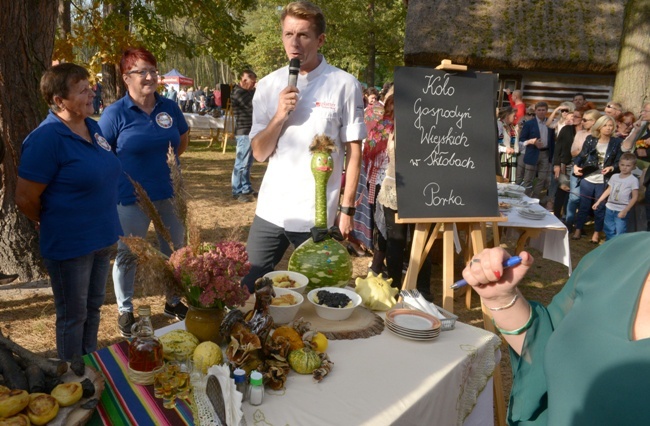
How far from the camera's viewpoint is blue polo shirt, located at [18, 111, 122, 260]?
220 centimetres

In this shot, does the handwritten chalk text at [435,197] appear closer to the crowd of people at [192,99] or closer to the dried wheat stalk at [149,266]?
the dried wheat stalk at [149,266]

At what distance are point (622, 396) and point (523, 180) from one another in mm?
7487

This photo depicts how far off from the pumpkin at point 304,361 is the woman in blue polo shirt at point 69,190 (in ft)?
4.92

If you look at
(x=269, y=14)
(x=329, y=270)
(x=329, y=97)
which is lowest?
(x=329, y=270)

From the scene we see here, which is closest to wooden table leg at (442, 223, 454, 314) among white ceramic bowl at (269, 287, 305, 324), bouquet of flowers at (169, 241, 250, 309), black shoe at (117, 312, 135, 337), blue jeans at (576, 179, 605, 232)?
white ceramic bowl at (269, 287, 305, 324)

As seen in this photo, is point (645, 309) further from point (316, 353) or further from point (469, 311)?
point (469, 311)

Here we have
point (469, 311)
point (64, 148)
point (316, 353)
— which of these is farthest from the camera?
point (469, 311)

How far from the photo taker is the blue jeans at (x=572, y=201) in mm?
6590

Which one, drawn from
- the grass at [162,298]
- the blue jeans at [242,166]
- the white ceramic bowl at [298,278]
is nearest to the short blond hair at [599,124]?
the grass at [162,298]

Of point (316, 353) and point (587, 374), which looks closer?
point (587, 374)

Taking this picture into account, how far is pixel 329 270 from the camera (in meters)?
2.04

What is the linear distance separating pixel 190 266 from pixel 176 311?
2385mm

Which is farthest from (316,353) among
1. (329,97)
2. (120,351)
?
(329,97)

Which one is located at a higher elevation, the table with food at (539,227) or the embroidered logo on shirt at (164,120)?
the embroidered logo on shirt at (164,120)
